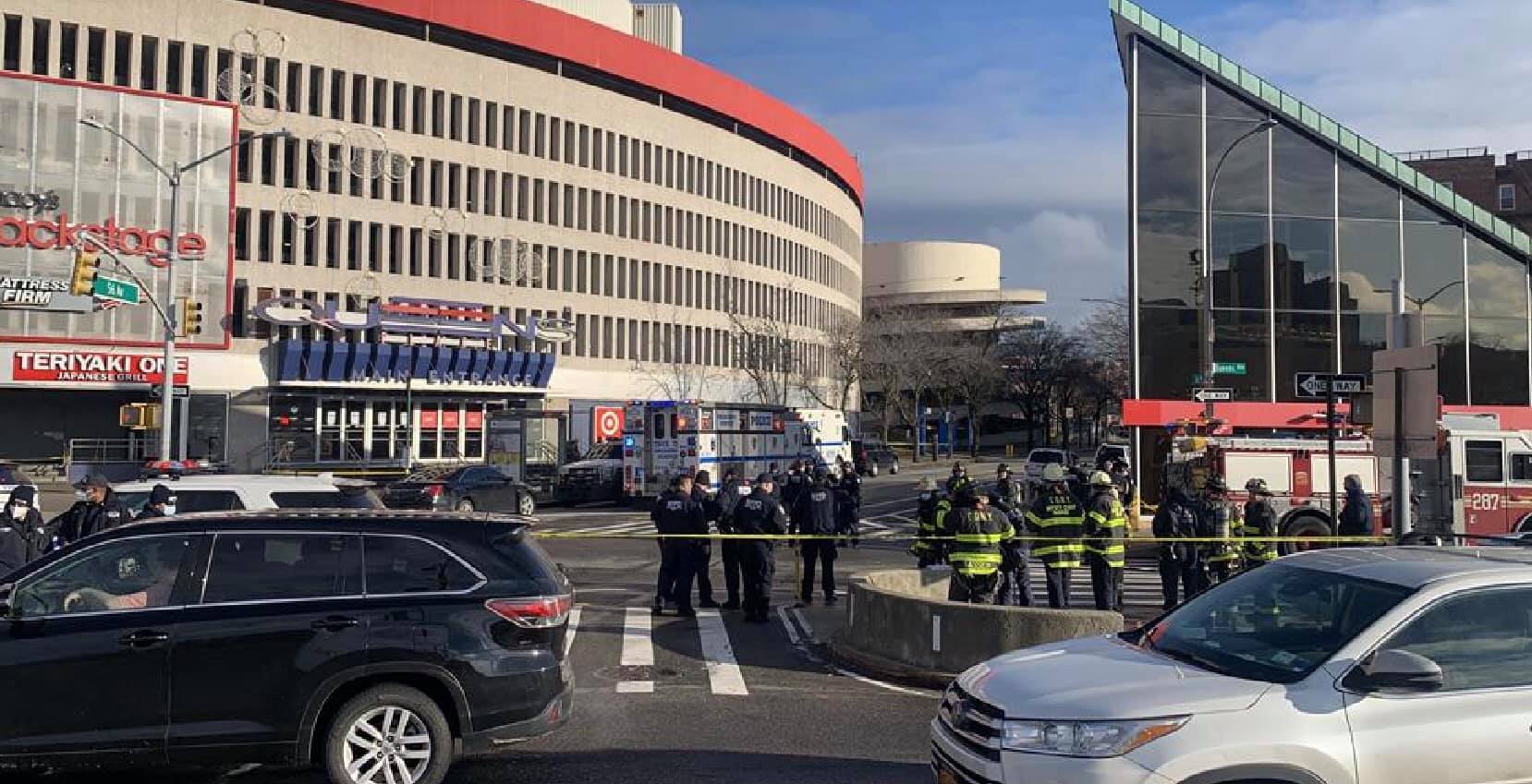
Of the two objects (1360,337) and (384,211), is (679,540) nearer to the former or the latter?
(1360,337)

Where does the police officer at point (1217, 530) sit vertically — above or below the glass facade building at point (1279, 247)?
below

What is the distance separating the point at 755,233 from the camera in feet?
235

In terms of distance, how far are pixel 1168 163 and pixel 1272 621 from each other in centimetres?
3134

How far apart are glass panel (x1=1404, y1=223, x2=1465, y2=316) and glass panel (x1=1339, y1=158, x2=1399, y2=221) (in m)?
1.17

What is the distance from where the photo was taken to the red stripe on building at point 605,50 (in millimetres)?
53812

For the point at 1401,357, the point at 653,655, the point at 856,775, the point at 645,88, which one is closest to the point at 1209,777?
the point at 856,775

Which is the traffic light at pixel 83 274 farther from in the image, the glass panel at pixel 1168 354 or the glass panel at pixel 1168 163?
the glass panel at pixel 1168 163

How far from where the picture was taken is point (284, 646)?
6426mm

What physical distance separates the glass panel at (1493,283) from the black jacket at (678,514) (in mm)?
31281

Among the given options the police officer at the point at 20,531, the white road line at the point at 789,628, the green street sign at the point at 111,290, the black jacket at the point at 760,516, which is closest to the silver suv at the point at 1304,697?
the white road line at the point at 789,628

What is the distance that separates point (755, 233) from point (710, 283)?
5.41 metres

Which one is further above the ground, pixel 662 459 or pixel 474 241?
pixel 474 241

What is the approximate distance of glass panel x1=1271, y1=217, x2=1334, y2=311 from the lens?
3481 centimetres

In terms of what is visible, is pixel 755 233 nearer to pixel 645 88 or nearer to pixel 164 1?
pixel 645 88
